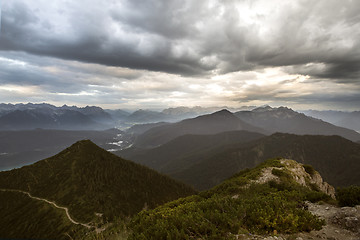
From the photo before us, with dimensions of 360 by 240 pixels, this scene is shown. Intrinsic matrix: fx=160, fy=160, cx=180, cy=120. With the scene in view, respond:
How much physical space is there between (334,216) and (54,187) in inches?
5024

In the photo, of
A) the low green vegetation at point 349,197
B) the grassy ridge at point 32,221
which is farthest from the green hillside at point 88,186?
the low green vegetation at point 349,197

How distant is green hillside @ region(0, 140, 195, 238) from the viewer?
8200 cm

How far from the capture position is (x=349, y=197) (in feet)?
40.0

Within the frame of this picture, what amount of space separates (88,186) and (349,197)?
118483mm

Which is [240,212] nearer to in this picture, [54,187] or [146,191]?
[146,191]

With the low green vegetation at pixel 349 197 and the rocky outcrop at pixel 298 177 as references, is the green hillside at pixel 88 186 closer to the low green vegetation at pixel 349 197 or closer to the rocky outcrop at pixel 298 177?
the rocky outcrop at pixel 298 177

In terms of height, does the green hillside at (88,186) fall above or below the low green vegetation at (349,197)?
below

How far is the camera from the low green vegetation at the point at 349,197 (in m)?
11.9

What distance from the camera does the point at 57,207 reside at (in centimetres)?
8512

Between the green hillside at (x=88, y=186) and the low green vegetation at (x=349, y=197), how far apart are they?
8031 cm

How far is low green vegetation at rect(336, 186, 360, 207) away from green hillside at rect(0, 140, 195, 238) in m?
80.3

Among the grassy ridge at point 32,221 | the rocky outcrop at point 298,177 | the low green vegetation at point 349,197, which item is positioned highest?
the low green vegetation at point 349,197

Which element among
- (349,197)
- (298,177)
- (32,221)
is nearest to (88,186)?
(32,221)

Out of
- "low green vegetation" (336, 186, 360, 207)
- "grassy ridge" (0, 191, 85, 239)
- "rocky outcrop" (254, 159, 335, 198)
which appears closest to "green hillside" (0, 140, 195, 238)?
"grassy ridge" (0, 191, 85, 239)
